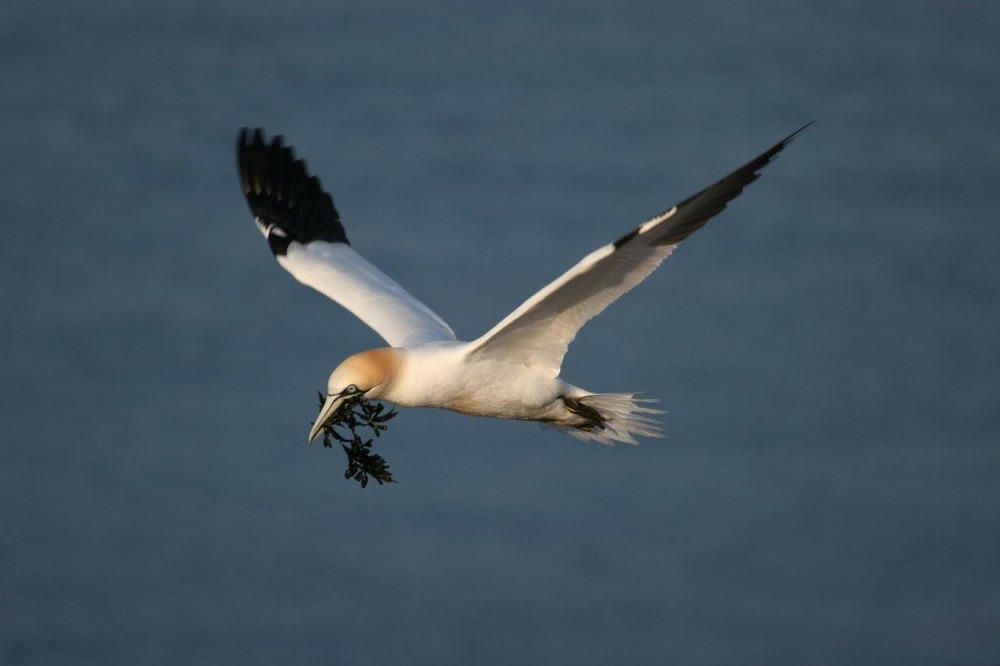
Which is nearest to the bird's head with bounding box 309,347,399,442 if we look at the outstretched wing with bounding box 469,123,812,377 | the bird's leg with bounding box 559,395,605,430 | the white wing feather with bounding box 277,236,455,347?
the outstretched wing with bounding box 469,123,812,377

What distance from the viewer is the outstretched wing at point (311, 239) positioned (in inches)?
401

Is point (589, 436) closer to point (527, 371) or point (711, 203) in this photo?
point (527, 371)

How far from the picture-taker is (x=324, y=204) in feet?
36.9

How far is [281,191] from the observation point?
11320 mm

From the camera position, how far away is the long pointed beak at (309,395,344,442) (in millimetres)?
8070

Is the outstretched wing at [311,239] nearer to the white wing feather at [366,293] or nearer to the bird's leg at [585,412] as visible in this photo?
the white wing feather at [366,293]

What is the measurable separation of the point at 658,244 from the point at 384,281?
310cm

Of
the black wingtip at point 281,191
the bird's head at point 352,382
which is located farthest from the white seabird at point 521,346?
the black wingtip at point 281,191

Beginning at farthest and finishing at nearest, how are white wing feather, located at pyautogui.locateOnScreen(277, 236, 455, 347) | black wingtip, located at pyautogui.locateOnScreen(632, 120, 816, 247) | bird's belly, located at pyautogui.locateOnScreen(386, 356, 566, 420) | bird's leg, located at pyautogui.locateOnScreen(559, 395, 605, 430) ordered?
white wing feather, located at pyautogui.locateOnScreen(277, 236, 455, 347), bird's leg, located at pyautogui.locateOnScreen(559, 395, 605, 430), bird's belly, located at pyautogui.locateOnScreen(386, 356, 566, 420), black wingtip, located at pyautogui.locateOnScreen(632, 120, 816, 247)

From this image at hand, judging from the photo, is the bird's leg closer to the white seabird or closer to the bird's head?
the white seabird

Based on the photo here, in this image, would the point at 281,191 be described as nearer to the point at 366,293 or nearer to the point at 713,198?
the point at 366,293

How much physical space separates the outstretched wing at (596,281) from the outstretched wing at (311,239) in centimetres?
125

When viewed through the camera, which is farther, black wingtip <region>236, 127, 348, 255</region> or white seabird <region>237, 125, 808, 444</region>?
black wingtip <region>236, 127, 348, 255</region>

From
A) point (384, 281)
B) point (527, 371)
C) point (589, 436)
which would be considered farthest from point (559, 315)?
point (384, 281)
